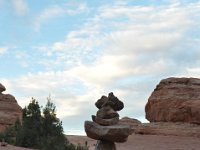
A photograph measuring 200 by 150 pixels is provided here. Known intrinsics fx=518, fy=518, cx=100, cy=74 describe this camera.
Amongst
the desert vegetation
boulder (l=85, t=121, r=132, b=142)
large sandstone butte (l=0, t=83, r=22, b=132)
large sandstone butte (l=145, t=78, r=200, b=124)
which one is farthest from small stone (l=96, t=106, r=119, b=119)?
large sandstone butte (l=0, t=83, r=22, b=132)

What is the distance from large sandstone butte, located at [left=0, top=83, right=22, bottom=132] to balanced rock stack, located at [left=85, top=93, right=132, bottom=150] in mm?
24694

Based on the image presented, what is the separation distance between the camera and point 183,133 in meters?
33.6

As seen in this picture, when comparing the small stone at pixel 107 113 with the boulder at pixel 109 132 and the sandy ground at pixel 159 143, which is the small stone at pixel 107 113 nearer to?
the boulder at pixel 109 132

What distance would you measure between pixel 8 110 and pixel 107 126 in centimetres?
2728

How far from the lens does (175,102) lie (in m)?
35.9

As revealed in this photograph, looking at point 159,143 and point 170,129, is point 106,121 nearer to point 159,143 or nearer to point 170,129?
point 159,143

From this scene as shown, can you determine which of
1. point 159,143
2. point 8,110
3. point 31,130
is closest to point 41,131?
point 31,130

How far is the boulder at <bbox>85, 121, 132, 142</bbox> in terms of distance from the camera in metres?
12.6

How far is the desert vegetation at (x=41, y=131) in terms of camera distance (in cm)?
2359

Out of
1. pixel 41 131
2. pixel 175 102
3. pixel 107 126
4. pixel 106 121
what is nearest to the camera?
pixel 107 126

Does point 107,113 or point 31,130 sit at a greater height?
point 31,130

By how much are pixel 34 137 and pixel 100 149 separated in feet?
41.5

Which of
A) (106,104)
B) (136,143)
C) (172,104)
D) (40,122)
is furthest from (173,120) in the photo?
(106,104)

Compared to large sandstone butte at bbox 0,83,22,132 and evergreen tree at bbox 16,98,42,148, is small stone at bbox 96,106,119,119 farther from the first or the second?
large sandstone butte at bbox 0,83,22,132
